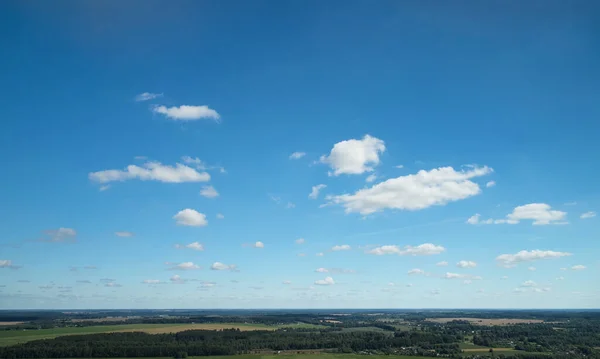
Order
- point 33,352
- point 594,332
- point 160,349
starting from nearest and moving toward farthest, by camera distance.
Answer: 1. point 33,352
2. point 160,349
3. point 594,332

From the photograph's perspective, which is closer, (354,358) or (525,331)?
(354,358)

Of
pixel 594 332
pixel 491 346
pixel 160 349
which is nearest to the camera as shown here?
pixel 160 349

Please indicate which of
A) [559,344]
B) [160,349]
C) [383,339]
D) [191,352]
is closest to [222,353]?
[191,352]

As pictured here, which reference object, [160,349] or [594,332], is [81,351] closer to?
[160,349]

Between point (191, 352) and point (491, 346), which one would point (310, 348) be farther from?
point (491, 346)

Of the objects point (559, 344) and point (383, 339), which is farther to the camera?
point (383, 339)

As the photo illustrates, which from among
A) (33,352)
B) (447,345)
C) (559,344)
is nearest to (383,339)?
(447,345)

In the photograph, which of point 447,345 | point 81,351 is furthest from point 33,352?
point 447,345

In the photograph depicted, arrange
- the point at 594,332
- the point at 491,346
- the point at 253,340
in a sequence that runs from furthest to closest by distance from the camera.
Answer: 1. the point at 594,332
2. the point at 253,340
3. the point at 491,346
